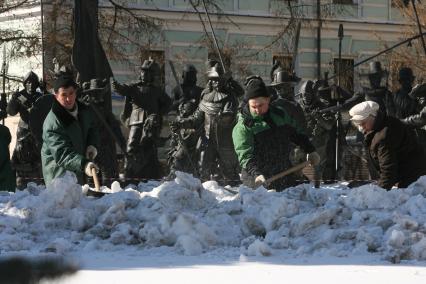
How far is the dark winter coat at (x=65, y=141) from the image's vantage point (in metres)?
6.89

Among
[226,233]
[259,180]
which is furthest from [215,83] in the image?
[226,233]

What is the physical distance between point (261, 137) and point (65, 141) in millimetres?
1368

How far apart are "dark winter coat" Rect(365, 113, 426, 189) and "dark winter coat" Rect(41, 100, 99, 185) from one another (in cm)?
200

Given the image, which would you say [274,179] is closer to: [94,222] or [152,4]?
[94,222]

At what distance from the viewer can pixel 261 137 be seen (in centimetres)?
716

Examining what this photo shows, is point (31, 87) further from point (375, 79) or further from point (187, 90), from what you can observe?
point (375, 79)

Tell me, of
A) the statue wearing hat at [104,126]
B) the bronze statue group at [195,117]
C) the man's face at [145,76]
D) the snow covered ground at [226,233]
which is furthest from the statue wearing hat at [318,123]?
the snow covered ground at [226,233]

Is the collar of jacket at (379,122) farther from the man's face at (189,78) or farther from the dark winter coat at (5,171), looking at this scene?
the man's face at (189,78)

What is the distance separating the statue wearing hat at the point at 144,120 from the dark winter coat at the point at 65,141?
25.0 ft

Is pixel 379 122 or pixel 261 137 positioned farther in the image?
pixel 261 137

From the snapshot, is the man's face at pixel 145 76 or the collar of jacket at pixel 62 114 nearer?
the collar of jacket at pixel 62 114

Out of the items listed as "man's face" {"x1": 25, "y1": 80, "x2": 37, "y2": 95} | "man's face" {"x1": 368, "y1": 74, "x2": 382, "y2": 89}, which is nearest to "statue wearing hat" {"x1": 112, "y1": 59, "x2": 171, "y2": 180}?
"man's face" {"x1": 25, "y1": 80, "x2": 37, "y2": 95}

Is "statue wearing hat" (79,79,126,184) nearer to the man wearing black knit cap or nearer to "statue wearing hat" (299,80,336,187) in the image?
"statue wearing hat" (299,80,336,187)

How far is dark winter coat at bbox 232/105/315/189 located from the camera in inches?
281
